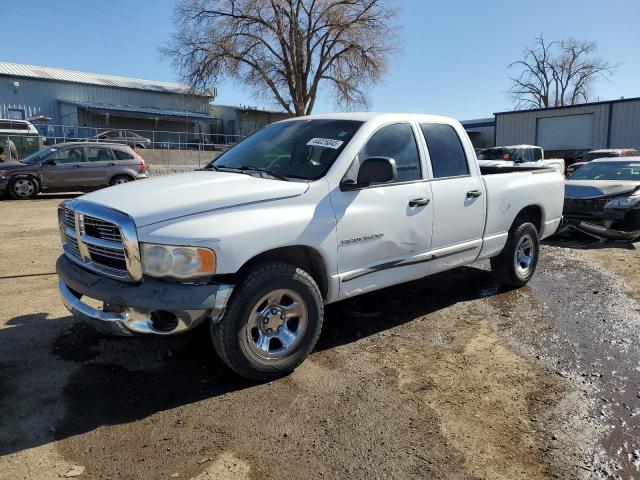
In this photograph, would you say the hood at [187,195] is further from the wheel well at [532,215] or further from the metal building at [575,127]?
the metal building at [575,127]

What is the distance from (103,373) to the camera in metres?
3.80

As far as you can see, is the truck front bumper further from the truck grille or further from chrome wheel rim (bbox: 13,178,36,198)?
chrome wheel rim (bbox: 13,178,36,198)

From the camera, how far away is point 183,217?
331 cm

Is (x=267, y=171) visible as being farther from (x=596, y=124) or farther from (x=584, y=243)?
(x=596, y=124)

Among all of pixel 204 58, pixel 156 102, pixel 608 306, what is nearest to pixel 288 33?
pixel 204 58

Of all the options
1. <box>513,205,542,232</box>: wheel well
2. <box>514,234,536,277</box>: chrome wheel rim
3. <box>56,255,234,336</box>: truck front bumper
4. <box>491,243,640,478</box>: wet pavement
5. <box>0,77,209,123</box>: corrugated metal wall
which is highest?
<box>0,77,209,123</box>: corrugated metal wall

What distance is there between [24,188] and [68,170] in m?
1.29

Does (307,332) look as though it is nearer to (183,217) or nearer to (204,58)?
(183,217)

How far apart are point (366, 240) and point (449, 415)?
143cm

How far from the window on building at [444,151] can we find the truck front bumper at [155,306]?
97.3 inches

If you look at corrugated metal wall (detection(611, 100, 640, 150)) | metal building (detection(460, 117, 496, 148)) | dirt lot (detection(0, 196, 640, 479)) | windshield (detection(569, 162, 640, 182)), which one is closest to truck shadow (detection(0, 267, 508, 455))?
dirt lot (detection(0, 196, 640, 479))

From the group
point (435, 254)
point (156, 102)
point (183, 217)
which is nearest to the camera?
point (183, 217)

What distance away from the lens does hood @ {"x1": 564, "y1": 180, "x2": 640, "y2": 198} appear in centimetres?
891

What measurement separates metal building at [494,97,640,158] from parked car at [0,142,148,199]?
28503mm
